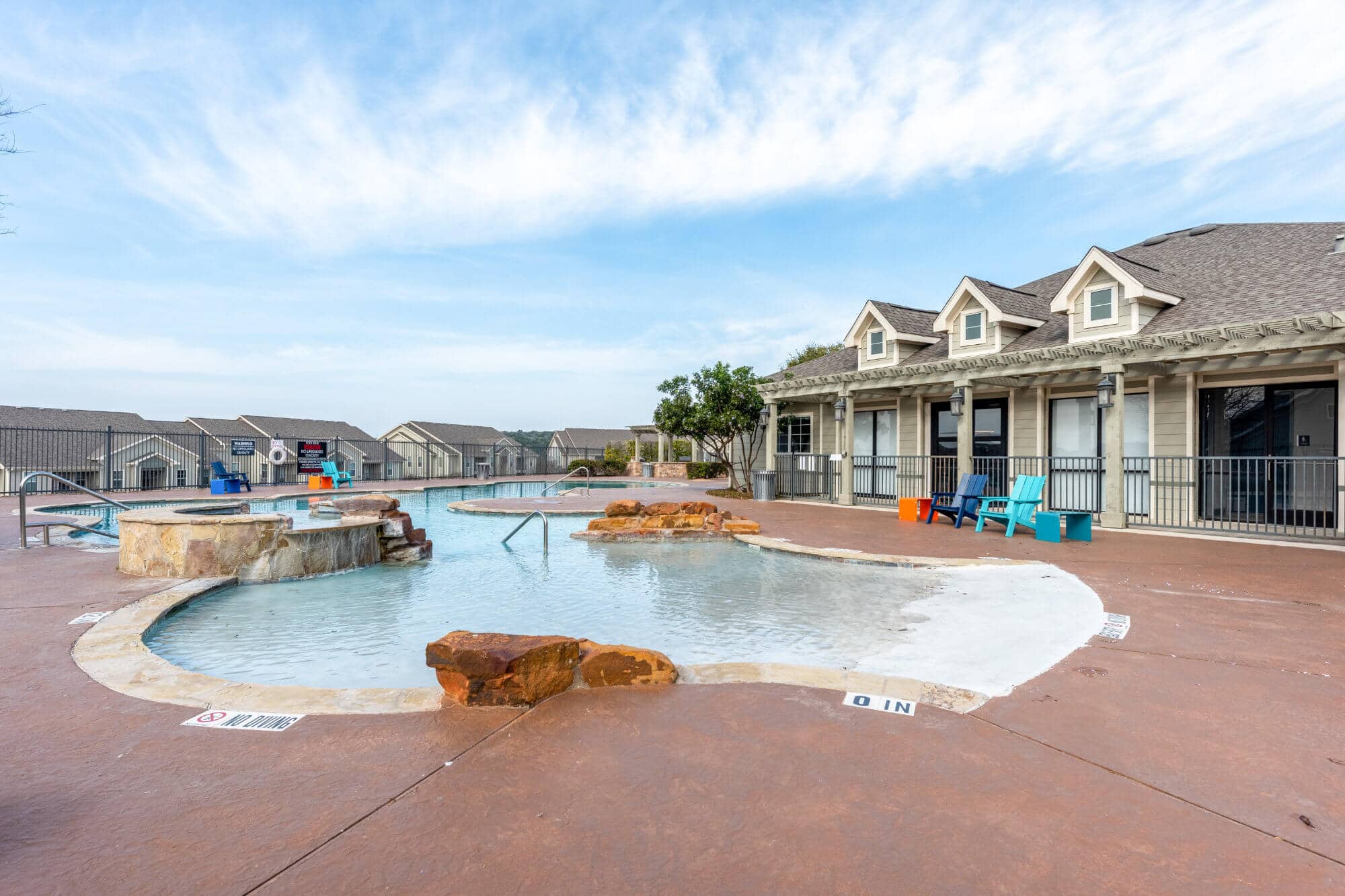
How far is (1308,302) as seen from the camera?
33.3 ft

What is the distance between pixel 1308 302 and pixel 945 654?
35.5 ft

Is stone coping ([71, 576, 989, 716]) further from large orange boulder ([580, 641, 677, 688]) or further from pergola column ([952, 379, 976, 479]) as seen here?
pergola column ([952, 379, 976, 479])

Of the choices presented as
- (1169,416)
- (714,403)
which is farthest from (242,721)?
(714,403)

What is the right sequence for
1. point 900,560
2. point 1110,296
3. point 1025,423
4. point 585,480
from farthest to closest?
point 585,480, point 1025,423, point 1110,296, point 900,560

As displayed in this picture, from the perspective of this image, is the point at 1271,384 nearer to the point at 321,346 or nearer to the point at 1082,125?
the point at 1082,125

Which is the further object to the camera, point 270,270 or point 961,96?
point 270,270

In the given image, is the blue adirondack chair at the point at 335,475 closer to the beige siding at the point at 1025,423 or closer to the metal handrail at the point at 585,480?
the metal handrail at the point at 585,480

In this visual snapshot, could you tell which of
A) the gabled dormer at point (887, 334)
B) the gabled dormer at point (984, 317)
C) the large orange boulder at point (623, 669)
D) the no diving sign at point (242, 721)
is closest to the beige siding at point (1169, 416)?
the gabled dormer at point (984, 317)

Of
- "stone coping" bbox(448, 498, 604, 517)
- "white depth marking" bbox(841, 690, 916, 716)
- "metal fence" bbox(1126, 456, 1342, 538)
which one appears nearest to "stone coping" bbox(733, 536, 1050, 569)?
"white depth marking" bbox(841, 690, 916, 716)

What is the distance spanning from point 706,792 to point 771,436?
51.1 ft

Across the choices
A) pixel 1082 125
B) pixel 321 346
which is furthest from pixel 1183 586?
pixel 321 346

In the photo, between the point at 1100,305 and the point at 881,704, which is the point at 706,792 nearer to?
the point at 881,704

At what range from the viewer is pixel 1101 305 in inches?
Answer: 481

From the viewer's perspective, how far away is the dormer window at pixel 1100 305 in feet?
39.4
